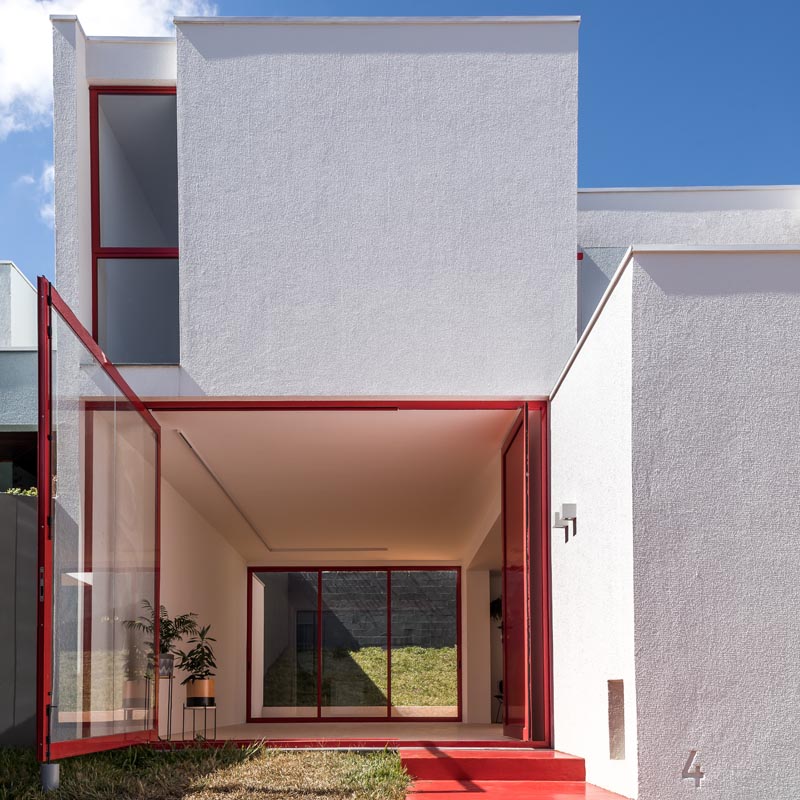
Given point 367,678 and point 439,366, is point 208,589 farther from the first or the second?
point 439,366

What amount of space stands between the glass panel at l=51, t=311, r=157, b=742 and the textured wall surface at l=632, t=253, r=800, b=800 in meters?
2.78

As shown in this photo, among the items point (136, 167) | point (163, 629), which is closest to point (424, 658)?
point (163, 629)

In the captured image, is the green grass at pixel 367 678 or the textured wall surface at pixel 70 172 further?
the green grass at pixel 367 678

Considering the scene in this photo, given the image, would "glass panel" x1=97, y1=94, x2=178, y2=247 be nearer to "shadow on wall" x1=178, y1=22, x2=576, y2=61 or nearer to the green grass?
"shadow on wall" x1=178, y1=22, x2=576, y2=61

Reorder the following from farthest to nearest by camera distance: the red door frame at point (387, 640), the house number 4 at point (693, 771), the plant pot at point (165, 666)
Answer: the red door frame at point (387, 640)
the plant pot at point (165, 666)
the house number 4 at point (693, 771)

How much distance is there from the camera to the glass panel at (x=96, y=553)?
513 centimetres

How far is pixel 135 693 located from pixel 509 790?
8.29 ft

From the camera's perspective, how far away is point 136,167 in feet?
29.2

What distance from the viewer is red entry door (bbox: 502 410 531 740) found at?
7.29 meters

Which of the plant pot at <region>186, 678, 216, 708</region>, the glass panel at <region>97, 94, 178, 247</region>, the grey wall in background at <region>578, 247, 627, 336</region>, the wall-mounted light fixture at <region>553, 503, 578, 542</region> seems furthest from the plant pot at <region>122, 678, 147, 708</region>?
the grey wall in background at <region>578, 247, 627, 336</region>

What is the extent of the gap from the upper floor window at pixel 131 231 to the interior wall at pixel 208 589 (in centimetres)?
220

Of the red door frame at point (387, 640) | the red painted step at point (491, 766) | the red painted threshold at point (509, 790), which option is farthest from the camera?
the red door frame at point (387, 640)

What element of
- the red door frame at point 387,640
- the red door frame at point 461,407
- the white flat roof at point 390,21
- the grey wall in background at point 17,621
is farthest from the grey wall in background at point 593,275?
the red door frame at point 387,640

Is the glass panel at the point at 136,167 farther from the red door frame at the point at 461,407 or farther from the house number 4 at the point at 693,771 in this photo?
the house number 4 at the point at 693,771
